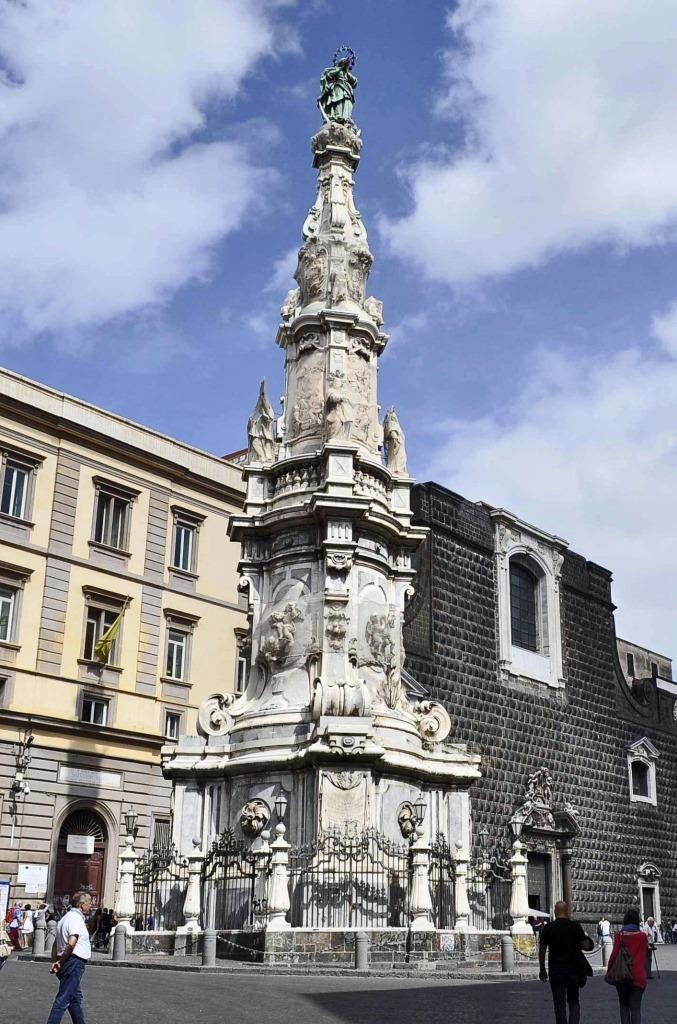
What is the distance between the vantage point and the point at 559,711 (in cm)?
4303

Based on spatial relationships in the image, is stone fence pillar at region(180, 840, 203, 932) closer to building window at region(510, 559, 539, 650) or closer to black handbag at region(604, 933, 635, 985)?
black handbag at region(604, 933, 635, 985)

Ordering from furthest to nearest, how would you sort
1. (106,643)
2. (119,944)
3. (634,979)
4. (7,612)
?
(106,643) → (7,612) → (119,944) → (634,979)

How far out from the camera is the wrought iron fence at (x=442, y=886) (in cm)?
1839

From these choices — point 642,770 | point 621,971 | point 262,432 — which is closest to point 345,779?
point 262,432

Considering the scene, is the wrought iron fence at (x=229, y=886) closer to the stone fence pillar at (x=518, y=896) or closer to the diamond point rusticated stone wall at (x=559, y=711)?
the stone fence pillar at (x=518, y=896)

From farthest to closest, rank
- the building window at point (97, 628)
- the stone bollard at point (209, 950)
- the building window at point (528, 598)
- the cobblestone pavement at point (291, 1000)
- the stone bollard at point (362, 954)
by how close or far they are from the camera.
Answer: the building window at point (528, 598) → the building window at point (97, 628) → the stone bollard at point (209, 950) → the stone bollard at point (362, 954) → the cobblestone pavement at point (291, 1000)

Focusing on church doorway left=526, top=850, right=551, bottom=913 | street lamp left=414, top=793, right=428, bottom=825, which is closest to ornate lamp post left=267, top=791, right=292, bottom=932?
street lamp left=414, top=793, right=428, bottom=825

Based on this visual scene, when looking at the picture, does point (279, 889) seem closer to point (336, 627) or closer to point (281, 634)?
point (336, 627)

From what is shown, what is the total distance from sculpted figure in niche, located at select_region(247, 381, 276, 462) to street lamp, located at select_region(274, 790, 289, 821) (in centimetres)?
718

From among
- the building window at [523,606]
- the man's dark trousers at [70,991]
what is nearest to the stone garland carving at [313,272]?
the man's dark trousers at [70,991]

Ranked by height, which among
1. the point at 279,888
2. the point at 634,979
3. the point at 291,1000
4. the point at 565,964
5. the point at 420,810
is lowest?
the point at 291,1000

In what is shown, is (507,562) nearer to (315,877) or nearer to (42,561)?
(42,561)

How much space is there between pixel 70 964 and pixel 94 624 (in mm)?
24329

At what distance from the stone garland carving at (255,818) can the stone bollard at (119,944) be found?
2740 millimetres
